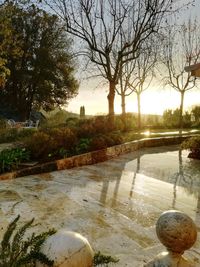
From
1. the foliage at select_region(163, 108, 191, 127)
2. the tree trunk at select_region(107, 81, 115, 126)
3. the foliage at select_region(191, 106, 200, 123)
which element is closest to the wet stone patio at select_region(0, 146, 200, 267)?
the tree trunk at select_region(107, 81, 115, 126)

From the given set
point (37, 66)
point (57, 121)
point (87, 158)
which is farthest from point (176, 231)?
point (37, 66)

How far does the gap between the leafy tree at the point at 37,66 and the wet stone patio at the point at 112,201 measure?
825 inches

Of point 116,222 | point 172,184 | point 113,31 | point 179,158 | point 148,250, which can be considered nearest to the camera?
point 148,250

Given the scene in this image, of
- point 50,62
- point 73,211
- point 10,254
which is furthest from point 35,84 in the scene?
point 10,254

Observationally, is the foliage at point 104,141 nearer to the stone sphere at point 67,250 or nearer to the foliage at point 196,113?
the stone sphere at point 67,250

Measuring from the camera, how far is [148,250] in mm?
3943

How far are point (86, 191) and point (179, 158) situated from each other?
17.3ft

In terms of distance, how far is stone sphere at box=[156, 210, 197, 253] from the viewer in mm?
2117

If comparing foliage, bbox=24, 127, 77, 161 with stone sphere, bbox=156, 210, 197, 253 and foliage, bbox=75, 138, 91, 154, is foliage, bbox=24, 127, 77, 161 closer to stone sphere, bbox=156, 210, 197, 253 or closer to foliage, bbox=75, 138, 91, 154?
foliage, bbox=75, 138, 91, 154

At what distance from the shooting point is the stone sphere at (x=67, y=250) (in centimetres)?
229

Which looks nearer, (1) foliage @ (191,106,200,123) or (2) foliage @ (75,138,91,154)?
(2) foliage @ (75,138,91,154)

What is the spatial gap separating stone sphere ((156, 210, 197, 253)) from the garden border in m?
5.96

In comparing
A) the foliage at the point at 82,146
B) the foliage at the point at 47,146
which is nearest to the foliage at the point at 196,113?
the foliage at the point at 82,146

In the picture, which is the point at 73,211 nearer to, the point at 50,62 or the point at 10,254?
the point at 10,254
